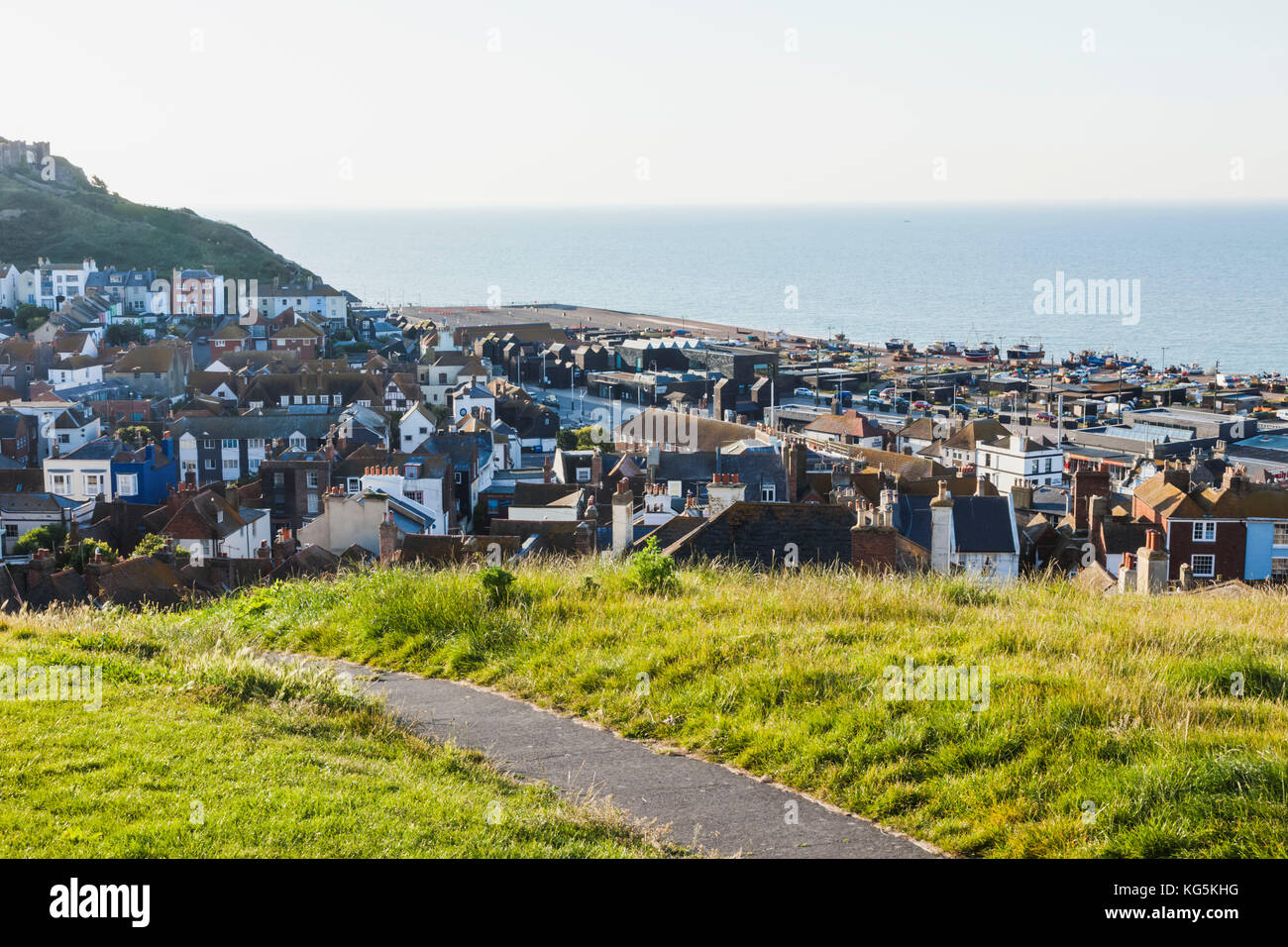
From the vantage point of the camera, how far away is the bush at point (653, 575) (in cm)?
1238

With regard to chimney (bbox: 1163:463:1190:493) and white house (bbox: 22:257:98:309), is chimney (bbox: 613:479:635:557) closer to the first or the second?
chimney (bbox: 1163:463:1190:493)

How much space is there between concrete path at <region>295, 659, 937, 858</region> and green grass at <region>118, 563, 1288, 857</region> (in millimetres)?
216

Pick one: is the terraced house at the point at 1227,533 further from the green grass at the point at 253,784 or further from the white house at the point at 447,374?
Answer: the white house at the point at 447,374

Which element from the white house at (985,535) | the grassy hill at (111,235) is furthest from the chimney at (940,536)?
the grassy hill at (111,235)

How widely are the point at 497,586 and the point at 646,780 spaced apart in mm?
4148

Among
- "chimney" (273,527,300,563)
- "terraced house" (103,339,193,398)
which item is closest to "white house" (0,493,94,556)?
"chimney" (273,527,300,563)

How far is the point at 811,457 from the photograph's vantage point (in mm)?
50719

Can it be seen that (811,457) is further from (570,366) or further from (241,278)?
(241,278)

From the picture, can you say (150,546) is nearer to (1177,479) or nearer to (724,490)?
(724,490)

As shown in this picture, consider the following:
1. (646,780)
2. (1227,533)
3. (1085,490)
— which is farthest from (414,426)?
(646,780)

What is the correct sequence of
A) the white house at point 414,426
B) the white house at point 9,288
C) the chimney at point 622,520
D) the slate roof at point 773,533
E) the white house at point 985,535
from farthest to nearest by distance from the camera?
the white house at point 9,288
the white house at point 414,426
the white house at point 985,535
the chimney at point 622,520
the slate roof at point 773,533

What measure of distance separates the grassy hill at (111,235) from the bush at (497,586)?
131406mm

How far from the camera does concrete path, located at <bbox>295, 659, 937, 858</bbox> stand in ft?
23.4

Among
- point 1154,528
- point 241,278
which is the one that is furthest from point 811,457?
point 241,278
